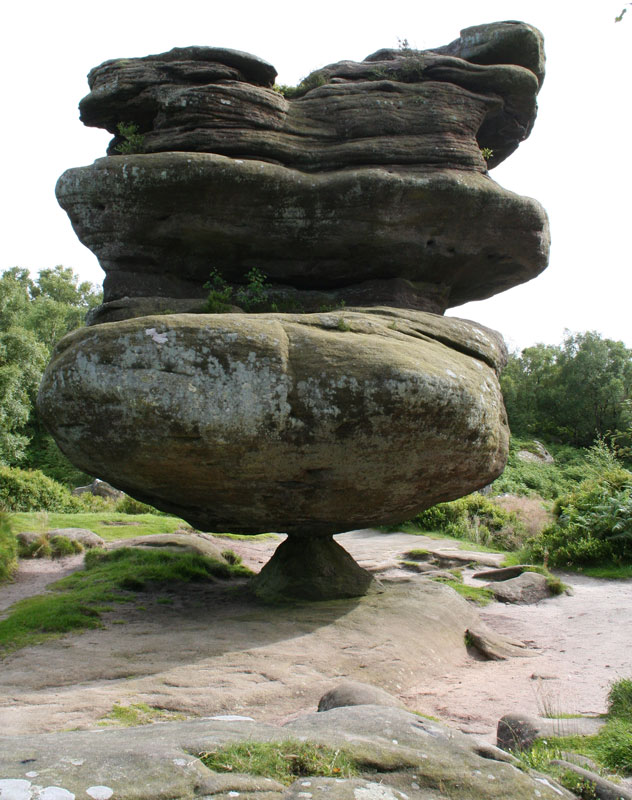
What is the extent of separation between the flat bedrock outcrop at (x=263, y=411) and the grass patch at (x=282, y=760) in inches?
173

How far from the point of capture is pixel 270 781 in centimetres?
344

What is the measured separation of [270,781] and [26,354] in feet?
97.3

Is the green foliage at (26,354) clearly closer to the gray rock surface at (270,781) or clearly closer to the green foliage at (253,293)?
the green foliage at (253,293)

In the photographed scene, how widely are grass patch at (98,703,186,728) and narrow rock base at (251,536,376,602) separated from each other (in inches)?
168

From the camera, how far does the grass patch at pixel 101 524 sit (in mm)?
16453

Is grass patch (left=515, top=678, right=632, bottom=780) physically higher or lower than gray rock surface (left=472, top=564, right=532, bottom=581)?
higher

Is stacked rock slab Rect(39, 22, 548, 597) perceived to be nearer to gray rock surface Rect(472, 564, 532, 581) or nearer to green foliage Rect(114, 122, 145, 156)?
green foliage Rect(114, 122, 145, 156)

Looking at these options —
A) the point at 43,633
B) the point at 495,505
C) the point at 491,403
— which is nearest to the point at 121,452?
the point at 43,633

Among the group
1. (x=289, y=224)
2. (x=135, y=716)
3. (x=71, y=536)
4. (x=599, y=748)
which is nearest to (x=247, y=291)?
(x=289, y=224)

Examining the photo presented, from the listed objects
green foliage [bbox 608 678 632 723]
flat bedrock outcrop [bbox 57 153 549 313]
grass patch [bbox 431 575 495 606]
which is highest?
flat bedrock outcrop [bbox 57 153 549 313]

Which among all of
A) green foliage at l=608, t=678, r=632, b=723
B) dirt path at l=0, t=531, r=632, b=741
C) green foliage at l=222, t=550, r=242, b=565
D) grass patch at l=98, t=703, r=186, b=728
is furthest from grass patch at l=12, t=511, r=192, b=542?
green foliage at l=608, t=678, r=632, b=723

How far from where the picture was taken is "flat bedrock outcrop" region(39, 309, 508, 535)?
309 inches

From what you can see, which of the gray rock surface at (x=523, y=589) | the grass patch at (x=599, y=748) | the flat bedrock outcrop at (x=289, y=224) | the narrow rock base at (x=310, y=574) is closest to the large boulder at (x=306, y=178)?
the flat bedrock outcrop at (x=289, y=224)

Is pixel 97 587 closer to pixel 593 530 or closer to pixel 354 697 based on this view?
pixel 354 697
